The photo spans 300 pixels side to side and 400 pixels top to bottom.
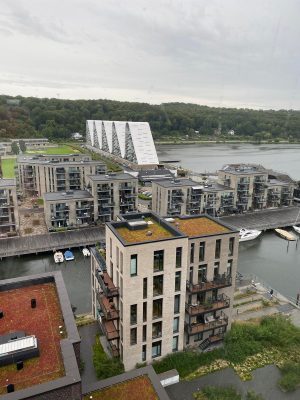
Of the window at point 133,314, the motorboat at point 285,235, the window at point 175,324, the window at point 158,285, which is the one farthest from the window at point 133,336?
the motorboat at point 285,235

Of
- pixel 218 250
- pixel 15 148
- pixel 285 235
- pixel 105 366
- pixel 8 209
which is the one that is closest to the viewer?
pixel 105 366

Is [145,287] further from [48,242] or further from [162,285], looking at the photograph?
[48,242]

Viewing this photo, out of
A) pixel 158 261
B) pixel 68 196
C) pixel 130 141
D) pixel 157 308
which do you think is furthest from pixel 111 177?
pixel 130 141

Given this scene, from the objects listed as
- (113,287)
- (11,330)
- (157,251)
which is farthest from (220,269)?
(11,330)

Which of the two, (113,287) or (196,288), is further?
(196,288)

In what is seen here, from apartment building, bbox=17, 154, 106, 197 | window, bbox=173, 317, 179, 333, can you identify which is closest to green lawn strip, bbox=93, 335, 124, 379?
window, bbox=173, 317, 179, 333

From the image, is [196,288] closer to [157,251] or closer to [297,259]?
[157,251]
